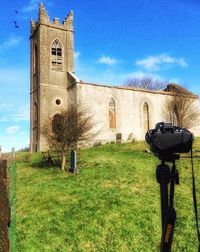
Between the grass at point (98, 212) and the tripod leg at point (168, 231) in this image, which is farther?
the grass at point (98, 212)

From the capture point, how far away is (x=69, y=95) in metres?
35.8

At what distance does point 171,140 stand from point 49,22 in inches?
1479

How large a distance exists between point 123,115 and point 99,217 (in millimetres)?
26444

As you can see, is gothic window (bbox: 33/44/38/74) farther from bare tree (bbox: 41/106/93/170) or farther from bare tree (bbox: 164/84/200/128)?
bare tree (bbox: 41/106/93/170)

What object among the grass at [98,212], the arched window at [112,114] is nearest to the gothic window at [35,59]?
the arched window at [112,114]

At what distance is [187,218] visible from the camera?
35.2ft

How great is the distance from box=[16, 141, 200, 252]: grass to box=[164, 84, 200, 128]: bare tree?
2073 centimetres

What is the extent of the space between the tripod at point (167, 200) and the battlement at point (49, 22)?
37086 mm

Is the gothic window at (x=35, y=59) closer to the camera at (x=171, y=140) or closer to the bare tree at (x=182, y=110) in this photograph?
the bare tree at (x=182, y=110)

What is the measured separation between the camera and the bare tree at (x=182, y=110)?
38.6 meters

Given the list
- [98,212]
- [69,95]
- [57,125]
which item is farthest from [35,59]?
[98,212]

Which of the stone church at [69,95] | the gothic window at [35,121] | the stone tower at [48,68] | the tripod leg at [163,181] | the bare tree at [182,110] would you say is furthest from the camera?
the bare tree at [182,110]

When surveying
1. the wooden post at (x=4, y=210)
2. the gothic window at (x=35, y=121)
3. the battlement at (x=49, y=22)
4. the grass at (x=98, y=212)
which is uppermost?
the battlement at (x=49, y=22)

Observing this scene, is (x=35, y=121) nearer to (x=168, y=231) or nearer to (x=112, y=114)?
(x=112, y=114)
